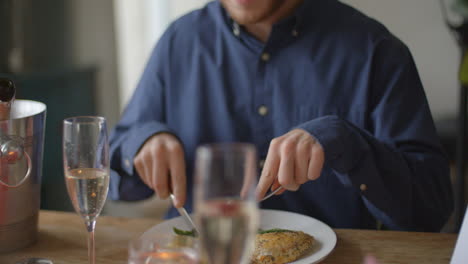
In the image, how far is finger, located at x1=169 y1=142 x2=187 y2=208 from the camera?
1132 millimetres

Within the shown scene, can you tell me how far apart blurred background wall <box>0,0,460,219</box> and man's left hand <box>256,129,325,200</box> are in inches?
72.3

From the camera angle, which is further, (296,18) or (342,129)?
(296,18)

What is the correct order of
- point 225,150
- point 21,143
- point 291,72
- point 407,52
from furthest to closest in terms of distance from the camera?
point 291,72 < point 407,52 < point 21,143 < point 225,150

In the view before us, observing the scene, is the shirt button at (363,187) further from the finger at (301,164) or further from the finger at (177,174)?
→ the finger at (177,174)

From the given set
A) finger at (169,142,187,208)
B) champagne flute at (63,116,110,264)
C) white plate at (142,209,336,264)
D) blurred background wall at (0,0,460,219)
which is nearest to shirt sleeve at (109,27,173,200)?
finger at (169,142,187,208)

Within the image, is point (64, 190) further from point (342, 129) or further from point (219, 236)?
point (219, 236)

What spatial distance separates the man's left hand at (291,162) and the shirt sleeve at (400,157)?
19 cm

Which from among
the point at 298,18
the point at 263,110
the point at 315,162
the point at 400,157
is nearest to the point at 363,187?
the point at 400,157

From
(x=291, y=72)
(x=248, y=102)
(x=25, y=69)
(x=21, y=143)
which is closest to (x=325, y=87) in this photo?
(x=291, y=72)

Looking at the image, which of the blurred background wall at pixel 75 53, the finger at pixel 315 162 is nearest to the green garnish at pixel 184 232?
the finger at pixel 315 162

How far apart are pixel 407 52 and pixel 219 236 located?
0.93 meters

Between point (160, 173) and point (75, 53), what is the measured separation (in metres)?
2.22

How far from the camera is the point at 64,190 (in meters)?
3.16

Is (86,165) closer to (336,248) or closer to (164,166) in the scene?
(164,166)
